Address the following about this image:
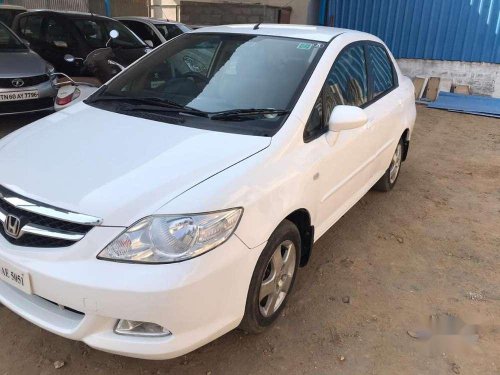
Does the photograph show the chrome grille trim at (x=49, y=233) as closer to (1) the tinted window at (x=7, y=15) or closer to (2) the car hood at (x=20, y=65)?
(2) the car hood at (x=20, y=65)

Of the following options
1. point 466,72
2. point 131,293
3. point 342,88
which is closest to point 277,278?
point 131,293

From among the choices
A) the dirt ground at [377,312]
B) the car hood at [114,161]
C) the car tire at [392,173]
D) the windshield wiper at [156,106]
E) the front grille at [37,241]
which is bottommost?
A: the dirt ground at [377,312]

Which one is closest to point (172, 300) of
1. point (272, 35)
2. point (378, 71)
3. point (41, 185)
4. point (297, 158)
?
point (41, 185)

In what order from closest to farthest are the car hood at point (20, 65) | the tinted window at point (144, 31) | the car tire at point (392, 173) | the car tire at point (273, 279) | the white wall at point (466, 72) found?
the car tire at point (273, 279) → the car tire at point (392, 173) → the car hood at point (20, 65) → the tinted window at point (144, 31) → the white wall at point (466, 72)

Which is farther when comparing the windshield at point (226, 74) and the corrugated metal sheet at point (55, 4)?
the corrugated metal sheet at point (55, 4)

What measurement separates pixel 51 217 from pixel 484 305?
2.66 meters

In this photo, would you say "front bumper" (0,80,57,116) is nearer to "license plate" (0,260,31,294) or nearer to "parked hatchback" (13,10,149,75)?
"parked hatchback" (13,10,149,75)

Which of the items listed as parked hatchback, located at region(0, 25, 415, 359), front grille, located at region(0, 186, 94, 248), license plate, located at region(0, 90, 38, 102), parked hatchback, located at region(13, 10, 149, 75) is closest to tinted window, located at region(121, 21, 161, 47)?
parked hatchback, located at region(13, 10, 149, 75)

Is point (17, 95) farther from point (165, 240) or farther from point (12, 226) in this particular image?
point (165, 240)

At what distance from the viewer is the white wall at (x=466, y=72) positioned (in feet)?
33.3

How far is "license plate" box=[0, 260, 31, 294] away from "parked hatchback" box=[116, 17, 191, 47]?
26.3 ft

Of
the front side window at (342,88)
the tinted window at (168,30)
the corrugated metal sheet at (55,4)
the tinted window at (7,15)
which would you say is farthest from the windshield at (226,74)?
the corrugated metal sheet at (55,4)

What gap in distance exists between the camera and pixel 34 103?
20.2 feet

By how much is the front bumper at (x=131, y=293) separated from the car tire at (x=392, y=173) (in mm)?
2834
